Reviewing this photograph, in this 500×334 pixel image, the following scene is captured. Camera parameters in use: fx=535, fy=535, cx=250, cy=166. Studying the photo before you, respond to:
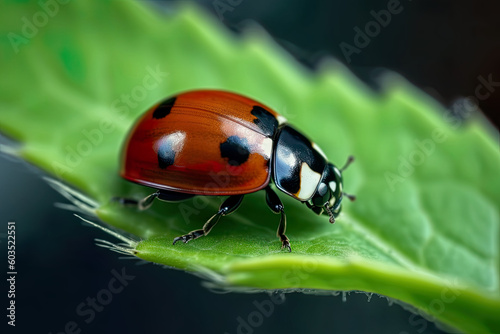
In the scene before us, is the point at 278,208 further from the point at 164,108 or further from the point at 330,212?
the point at 164,108

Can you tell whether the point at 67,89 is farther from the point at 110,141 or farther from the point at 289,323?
the point at 289,323

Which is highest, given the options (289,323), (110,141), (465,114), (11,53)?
(465,114)

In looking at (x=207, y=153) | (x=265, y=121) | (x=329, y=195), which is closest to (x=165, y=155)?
(x=207, y=153)

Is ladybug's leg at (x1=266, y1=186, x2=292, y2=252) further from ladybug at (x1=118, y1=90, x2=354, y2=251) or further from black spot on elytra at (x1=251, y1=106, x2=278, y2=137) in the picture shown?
black spot on elytra at (x1=251, y1=106, x2=278, y2=137)

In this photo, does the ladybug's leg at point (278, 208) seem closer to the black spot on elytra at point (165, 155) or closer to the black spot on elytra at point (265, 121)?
the black spot on elytra at point (265, 121)

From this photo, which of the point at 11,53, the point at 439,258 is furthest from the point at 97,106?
the point at 439,258

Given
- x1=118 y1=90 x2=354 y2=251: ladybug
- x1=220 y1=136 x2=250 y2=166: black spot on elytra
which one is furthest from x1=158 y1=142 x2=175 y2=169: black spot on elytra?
x1=220 y1=136 x2=250 y2=166: black spot on elytra

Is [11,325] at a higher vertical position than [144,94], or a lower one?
lower
